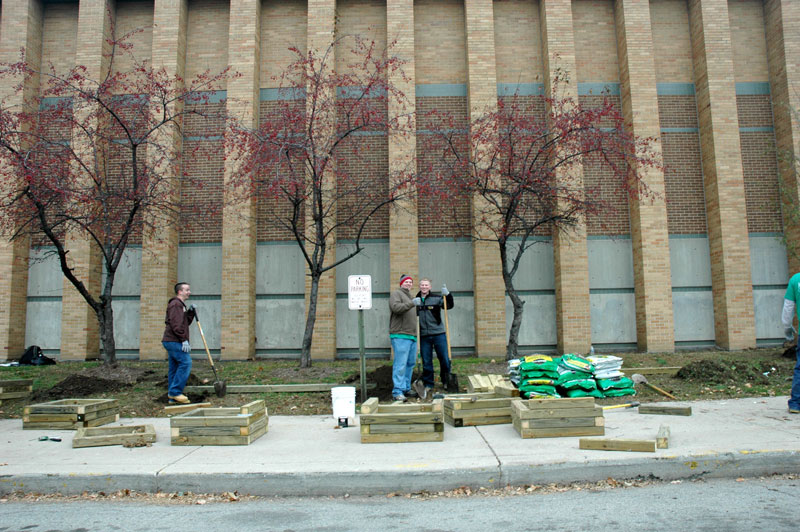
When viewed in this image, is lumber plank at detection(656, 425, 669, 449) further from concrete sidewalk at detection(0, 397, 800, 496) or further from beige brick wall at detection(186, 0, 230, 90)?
beige brick wall at detection(186, 0, 230, 90)

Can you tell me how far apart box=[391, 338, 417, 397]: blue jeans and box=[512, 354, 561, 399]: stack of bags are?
179cm

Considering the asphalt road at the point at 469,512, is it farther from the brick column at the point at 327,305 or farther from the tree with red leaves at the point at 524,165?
the brick column at the point at 327,305

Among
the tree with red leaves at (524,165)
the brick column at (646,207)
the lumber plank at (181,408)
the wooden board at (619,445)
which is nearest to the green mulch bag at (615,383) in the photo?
the wooden board at (619,445)

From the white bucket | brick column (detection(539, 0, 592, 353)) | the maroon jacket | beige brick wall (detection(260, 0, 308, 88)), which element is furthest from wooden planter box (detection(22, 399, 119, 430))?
brick column (detection(539, 0, 592, 353))

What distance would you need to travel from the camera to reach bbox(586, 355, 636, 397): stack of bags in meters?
9.33

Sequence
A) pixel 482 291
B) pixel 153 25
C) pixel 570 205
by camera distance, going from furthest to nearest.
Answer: pixel 153 25, pixel 482 291, pixel 570 205

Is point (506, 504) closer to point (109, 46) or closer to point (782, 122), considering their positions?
point (782, 122)

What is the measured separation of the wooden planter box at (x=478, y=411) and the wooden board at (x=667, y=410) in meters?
2.02

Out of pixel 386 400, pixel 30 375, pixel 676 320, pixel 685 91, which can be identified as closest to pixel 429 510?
pixel 386 400

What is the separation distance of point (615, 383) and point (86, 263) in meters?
14.0

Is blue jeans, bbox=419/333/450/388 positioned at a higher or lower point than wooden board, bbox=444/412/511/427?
higher

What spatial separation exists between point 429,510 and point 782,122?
1690cm

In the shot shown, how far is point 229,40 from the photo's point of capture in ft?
53.7

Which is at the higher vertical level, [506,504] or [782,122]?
[782,122]
